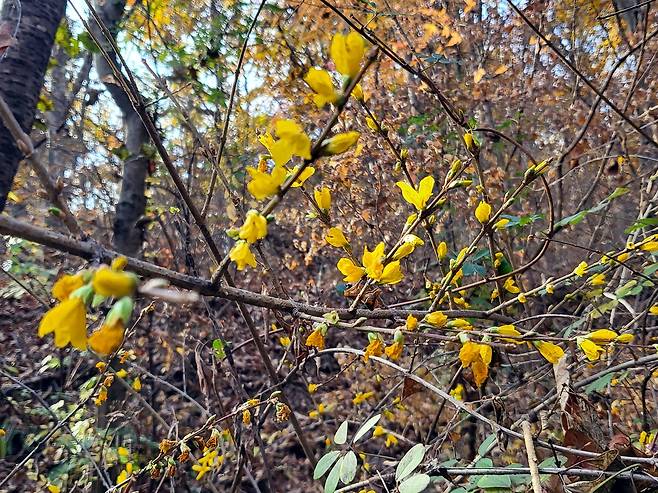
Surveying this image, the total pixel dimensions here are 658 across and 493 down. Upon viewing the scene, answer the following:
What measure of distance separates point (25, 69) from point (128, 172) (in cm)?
153

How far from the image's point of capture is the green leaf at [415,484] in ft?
2.40

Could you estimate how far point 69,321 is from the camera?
475mm

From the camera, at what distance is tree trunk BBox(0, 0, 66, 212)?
174 cm

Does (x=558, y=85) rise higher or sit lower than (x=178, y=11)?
lower

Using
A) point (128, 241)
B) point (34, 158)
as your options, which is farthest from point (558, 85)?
point (34, 158)

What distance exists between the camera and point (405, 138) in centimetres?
297

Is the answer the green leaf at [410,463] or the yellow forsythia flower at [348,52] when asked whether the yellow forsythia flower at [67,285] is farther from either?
the green leaf at [410,463]

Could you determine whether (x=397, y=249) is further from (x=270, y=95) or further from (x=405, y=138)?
(x=270, y=95)

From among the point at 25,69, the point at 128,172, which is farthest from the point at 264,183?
the point at 128,172

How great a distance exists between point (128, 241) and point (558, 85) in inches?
127

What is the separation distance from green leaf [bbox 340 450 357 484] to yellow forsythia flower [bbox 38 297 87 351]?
0.58 m

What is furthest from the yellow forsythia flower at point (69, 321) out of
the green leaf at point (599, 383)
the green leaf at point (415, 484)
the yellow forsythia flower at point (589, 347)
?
the green leaf at point (599, 383)

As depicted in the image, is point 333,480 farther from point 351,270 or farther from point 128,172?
point 128,172

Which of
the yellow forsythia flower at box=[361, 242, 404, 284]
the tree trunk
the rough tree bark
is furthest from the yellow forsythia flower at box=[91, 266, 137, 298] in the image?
the rough tree bark
